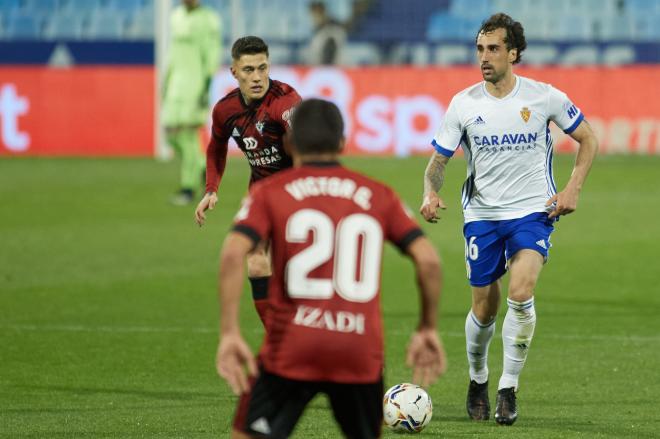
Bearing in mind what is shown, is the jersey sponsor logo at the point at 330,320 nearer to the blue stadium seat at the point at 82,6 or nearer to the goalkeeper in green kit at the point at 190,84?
the goalkeeper in green kit at the point at 190,84

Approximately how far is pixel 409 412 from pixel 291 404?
2337mm

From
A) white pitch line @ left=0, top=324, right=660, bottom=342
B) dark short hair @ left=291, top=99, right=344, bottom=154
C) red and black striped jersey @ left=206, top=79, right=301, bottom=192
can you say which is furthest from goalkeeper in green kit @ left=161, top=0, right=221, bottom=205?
dark short hair @ left=291, top=99, right=344, bottom=154

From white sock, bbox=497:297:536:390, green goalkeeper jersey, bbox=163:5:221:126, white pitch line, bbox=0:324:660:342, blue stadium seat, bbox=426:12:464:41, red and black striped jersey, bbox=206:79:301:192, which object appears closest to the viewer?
white sock, bbox=497:297:536:390

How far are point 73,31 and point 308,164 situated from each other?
83.5 ft

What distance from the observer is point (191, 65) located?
1889 centimetres

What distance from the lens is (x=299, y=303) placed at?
4453 mm

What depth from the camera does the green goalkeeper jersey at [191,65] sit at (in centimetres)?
1853

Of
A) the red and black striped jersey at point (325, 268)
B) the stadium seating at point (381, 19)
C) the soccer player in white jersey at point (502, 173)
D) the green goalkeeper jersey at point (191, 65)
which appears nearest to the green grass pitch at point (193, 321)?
the soccer player in white jersey at point (502, 173)

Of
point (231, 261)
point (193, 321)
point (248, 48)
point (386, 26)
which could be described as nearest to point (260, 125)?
point (248, 48)

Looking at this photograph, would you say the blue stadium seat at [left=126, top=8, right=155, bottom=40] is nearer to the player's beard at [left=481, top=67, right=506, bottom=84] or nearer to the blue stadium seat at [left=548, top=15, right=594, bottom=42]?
the blue stadium seat at [left=548, top=15, right=594, bottom=42]

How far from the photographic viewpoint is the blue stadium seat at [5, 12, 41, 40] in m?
29.0

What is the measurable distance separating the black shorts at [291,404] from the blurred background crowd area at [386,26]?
23351mm

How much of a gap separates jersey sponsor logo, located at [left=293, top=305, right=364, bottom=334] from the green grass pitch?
2426mm

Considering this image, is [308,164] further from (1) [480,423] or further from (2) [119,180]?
(2) [119,180]
